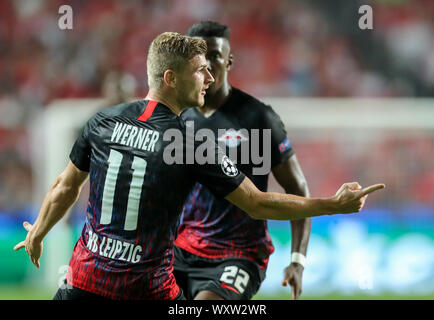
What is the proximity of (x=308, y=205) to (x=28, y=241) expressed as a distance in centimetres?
165

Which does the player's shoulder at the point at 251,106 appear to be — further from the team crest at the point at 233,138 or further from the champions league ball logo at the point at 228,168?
the champions league ball logo at the point at 228,168

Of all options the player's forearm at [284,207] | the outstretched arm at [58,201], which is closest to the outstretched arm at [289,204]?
the player's forearm at [284,207]

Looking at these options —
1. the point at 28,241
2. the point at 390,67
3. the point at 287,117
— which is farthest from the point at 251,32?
the point at 28,241

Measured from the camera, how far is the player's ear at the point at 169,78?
3.59 metres

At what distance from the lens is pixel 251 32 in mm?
12805

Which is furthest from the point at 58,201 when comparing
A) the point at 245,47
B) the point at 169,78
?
the point at 245,47

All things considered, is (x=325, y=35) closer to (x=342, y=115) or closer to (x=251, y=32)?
(x=251, y=32)

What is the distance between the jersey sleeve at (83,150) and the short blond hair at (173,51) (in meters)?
0.45

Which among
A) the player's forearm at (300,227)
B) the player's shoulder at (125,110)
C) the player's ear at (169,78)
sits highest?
the player's ear at (169,78)

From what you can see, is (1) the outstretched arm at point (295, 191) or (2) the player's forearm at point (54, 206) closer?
(2) the player's forearm at point (54, 206)

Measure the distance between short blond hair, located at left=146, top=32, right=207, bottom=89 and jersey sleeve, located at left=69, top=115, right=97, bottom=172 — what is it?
0.45 m

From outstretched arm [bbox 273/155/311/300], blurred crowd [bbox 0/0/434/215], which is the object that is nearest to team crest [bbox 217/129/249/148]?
outstretched arm [bbox 273/155/311/300]

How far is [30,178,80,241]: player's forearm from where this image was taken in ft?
12.6

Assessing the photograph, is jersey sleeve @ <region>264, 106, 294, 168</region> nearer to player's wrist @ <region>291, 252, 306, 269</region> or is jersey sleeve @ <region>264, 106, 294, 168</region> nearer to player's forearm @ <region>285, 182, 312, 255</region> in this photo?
player's forearm @ <region>285, 182, 312, 255</region>
